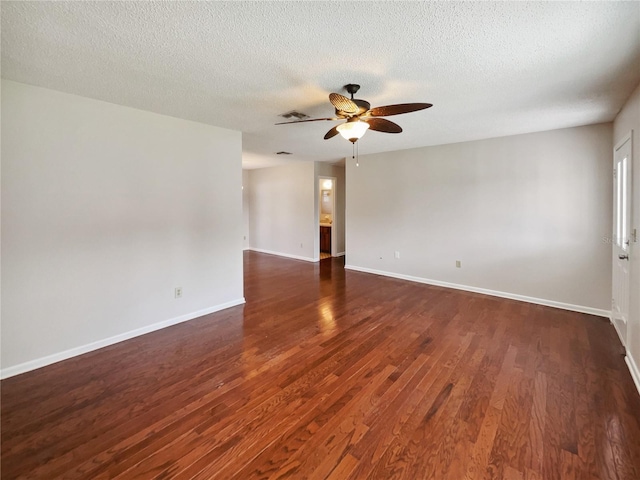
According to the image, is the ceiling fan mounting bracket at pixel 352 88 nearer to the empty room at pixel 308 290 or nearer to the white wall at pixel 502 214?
the empty room at pixel 308 290

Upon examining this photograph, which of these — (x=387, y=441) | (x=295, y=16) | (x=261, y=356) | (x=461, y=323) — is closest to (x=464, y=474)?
(x=387, y=441)

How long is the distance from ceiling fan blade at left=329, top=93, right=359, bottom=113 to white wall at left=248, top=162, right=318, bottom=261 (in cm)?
446

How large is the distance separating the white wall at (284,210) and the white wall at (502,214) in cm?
153

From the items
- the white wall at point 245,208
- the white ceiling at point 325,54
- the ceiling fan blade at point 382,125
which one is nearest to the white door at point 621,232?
the white ceiling at point 325,54

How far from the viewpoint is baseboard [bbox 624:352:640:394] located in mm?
2178

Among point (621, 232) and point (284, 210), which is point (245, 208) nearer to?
point (284, 210)

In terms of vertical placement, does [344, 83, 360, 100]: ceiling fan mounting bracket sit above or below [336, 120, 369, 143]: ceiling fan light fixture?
above

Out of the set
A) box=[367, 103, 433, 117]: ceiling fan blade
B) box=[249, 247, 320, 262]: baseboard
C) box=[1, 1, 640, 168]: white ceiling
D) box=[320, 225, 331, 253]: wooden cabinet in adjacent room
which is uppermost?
box=[1, 1, 640, 168]: white ceiling

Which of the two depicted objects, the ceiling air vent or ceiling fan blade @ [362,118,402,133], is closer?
ceiling fan blade @ [362,118,402,133]

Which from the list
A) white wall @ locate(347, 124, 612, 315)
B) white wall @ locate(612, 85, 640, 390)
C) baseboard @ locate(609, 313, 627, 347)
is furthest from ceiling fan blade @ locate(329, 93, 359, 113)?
baseboard @ locate(609, 313, 627, 347)

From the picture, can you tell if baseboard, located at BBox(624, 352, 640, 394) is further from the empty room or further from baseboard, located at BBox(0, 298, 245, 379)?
baseboard, located at BBox(0, 298, 245, 379)

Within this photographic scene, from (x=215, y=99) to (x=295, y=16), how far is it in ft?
4.78

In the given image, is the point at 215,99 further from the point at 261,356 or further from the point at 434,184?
the point at 434,184

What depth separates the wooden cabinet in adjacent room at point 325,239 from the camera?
7.95 meters
